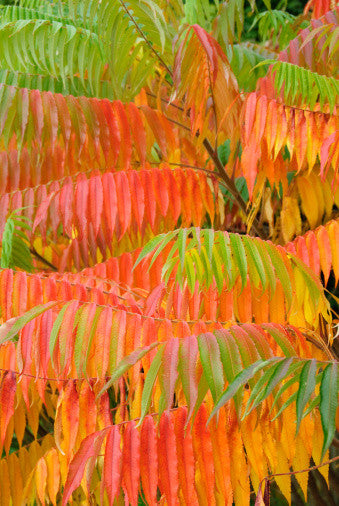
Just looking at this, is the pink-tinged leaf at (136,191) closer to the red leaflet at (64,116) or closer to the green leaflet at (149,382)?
the red leaflet at (64,116)

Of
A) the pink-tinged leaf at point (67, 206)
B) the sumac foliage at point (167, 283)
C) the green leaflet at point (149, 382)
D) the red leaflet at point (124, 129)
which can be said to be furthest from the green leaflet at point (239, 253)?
the red leaflet at point (124, 129)

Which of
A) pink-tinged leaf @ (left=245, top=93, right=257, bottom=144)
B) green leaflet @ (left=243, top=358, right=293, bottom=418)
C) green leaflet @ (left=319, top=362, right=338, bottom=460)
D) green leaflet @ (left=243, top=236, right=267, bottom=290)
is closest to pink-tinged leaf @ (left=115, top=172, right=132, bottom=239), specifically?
pink-tinged leaf @ (left=245, top=93, right=257, bottom=144)

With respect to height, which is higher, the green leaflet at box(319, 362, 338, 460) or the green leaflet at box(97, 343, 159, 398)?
the green leaflet at box(97, 343, 159, 398)

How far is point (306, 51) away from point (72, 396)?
5.30ft

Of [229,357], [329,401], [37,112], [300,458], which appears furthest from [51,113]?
[329,401]

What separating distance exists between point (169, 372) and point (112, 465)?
0.71 feet

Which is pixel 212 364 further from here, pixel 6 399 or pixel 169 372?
pixel 6 399

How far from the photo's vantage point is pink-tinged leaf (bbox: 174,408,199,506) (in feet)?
4.07

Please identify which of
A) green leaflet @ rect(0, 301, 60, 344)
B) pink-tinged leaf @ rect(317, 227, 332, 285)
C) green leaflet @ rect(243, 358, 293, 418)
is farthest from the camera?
pink-tinged leaf @ rect(317, 227, 332, 285)

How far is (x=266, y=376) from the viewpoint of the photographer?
1.14 m

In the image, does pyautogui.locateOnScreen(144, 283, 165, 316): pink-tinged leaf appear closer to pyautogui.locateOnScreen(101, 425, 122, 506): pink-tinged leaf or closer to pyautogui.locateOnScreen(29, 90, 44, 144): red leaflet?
pyautogui.locateOnScreen(101, 425, 122, 506): pink-tinged leaf

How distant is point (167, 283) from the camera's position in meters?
1.74

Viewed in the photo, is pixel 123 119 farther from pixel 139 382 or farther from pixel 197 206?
pixel 139 382

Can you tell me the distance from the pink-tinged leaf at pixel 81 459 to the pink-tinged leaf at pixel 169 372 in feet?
A: 0.58
